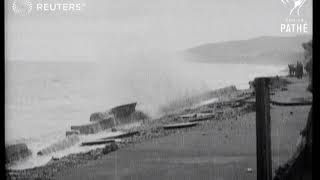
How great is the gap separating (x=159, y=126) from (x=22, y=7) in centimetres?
96

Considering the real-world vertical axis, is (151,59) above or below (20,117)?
above

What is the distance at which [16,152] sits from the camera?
271 cm

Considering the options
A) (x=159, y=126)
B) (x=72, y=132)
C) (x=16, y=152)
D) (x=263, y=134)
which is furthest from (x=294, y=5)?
(x=16, y=152)

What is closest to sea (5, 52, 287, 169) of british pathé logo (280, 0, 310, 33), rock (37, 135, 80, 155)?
rock (37, 135, 80, 155)

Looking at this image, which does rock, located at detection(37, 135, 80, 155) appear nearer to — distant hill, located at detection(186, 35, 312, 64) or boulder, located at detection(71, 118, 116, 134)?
boulder, located at detection(71, 118, 116, 134)

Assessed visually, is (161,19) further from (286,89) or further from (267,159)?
(267,159)

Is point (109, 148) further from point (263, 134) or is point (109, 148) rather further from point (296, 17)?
point (296, 17)

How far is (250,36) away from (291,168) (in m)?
0.72

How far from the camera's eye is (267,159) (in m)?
2.64

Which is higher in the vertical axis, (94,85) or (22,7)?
(22,7)

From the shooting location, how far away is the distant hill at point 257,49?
104 inches

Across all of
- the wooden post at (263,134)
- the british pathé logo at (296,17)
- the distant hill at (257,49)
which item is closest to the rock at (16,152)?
the distant hill at (257,49)
